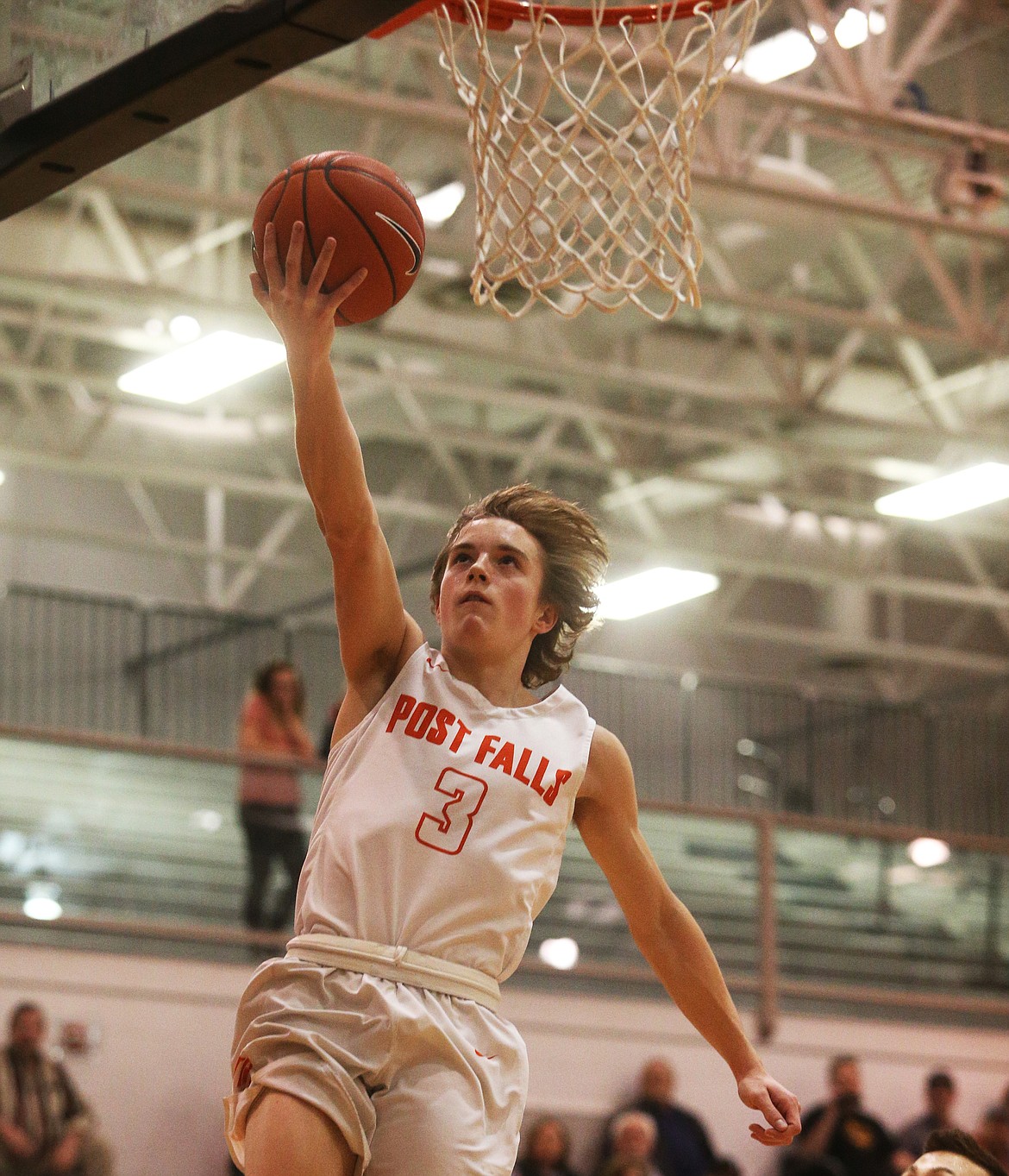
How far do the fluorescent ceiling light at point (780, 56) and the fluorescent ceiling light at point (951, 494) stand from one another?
3.82 m

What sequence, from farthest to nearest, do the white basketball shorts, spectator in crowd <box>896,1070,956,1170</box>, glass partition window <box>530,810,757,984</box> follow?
1. glass partition window <box>530,810,757,984</box>
2. spectator in crowd <box>896,1070,956,1170</box>
3. the white basketball shorts

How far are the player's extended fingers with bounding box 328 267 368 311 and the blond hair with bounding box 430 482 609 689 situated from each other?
51cm

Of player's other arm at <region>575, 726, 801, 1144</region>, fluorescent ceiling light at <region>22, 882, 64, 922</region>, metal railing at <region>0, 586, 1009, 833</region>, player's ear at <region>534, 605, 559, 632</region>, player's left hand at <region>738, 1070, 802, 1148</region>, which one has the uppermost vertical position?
metal railing at <region>0, 586, 1009, 833</region>

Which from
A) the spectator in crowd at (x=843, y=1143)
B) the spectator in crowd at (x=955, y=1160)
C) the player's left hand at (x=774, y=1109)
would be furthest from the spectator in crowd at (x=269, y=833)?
the player's left hand at (x=774, y=1109)

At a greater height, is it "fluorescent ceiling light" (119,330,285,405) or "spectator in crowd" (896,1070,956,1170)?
"fluorescent ceiling light" (119,330,285,405)

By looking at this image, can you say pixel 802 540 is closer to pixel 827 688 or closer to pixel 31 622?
pixel 827 688

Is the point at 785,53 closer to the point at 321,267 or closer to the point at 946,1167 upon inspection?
the point at 946,1167

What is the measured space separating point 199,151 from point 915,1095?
26.4 feet

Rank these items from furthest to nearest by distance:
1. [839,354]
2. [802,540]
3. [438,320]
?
[802,540]
[438,320]
[839,354]

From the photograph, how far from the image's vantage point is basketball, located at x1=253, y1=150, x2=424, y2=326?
10.9 ft

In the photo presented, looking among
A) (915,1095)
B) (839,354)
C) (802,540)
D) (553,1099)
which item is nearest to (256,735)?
(553,1099)

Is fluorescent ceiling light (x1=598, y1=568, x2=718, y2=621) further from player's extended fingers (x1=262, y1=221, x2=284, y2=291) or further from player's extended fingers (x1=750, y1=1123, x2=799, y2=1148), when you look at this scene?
player's extended fingers (x1=262, y1=221, x2=284, y2=291)

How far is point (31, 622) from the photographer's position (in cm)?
1684

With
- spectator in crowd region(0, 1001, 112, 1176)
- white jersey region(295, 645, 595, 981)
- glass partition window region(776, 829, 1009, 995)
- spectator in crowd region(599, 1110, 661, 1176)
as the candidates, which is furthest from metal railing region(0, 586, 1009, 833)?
white jersey region(295, 645, 595, 981)
